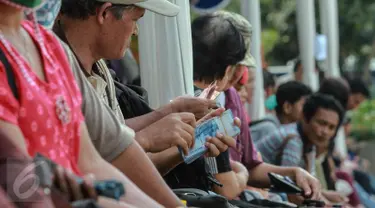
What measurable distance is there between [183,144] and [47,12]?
759mm

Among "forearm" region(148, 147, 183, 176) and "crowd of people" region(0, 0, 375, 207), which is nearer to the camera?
"crowd of people" region(0, 0, 375, 207)

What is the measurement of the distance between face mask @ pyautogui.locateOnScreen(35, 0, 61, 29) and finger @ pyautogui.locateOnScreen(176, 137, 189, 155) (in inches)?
26.5

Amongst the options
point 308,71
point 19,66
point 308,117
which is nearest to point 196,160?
point 19,66

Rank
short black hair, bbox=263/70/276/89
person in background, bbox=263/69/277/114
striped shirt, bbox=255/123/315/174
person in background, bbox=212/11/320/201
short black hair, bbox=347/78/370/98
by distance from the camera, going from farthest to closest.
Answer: short black hair, bbox=347/78/370/98, short black hair, bbox=263/70/276/89, person in background, bbox=263/69/277/114, striped shirt, bbox=255/123/315/174, person in background, bbox=212/11/320/201

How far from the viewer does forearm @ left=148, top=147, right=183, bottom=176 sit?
4.40 m

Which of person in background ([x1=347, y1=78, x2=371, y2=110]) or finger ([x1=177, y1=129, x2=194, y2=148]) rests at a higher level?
finger ([x1=177, y1=129, x2=194, y2=148])

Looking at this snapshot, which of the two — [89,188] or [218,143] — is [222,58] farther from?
[89,188]

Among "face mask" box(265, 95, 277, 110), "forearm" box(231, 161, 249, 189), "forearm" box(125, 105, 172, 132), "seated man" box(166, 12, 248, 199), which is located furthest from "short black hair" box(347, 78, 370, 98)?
"forearm" box(125, 105, 172, 132)

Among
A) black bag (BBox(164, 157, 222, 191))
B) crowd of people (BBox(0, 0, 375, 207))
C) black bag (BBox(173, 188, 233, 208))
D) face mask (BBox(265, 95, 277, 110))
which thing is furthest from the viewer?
face mask (BBox(265, 95, 277, 110))

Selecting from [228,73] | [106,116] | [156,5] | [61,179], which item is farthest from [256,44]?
[61,179]

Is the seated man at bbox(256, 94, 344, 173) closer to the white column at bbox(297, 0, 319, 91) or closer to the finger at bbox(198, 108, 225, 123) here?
the finger at bbox(198, 108, 225, 123)

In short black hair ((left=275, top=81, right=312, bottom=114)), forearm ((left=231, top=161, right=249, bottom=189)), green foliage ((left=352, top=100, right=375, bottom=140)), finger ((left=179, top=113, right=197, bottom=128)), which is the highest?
finger ((left=179, top=113, right=197, bottom=128))

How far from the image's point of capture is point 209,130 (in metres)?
4.58

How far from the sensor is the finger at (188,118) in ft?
13.4
